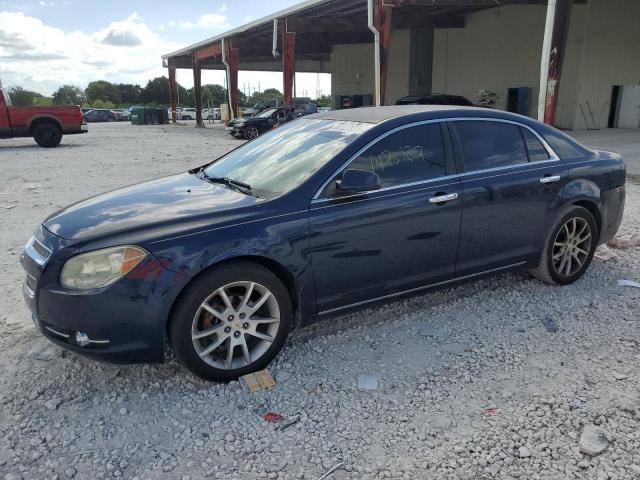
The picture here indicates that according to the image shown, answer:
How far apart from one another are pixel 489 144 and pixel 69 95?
4271 inches

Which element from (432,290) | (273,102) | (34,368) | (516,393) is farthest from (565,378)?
(273,102)

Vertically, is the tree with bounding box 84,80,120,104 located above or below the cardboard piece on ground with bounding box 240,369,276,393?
above

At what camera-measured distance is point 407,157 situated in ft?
11.9

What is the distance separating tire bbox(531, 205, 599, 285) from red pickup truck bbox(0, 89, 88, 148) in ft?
59.5

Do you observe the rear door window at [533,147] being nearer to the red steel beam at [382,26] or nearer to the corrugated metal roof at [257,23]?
the red steel beam at [382,26]

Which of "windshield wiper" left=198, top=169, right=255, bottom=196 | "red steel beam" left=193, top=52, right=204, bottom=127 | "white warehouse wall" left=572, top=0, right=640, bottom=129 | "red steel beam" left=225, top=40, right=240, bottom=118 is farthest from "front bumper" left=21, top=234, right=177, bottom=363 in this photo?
"red steel beam" left=193, top=52, right=204, bottom=127

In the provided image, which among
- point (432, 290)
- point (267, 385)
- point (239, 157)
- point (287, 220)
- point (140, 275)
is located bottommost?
point (267, 385)

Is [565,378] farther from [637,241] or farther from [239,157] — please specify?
[637,241]

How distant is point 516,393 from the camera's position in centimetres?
299

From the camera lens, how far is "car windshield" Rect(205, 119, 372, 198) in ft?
11.3

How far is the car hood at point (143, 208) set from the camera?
3.03m

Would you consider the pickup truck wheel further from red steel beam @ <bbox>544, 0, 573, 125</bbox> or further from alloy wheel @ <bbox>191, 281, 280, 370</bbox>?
alloy wheel @ <bbox>191, 281, 280, 370</bbox>

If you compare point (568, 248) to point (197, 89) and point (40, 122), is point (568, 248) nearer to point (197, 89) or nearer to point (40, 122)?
point (40, 122)

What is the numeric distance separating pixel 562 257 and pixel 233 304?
2.96 m
